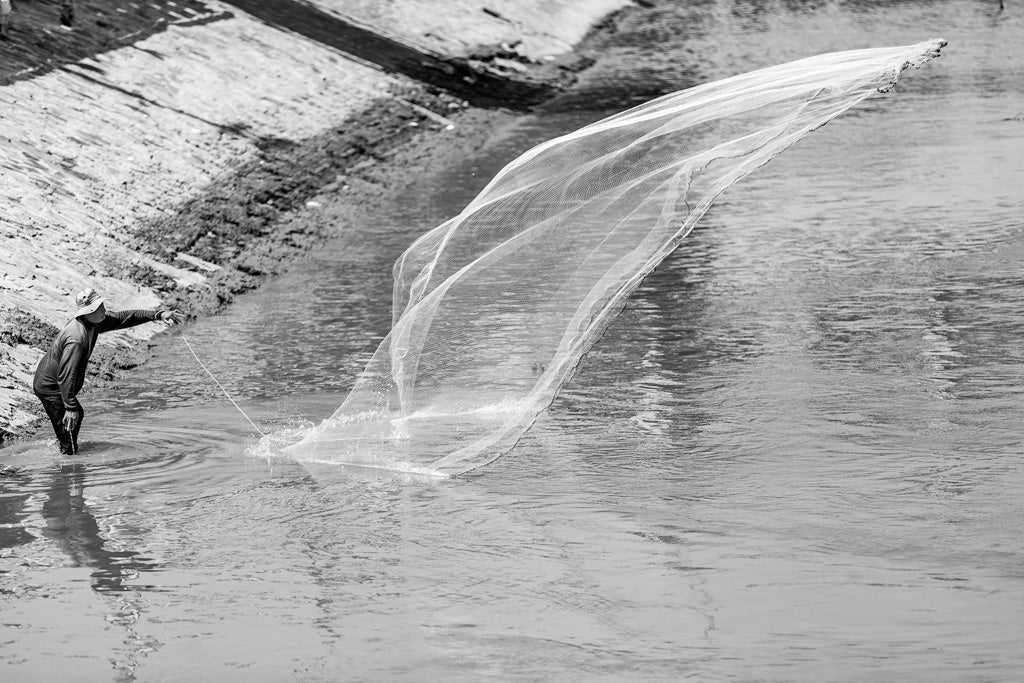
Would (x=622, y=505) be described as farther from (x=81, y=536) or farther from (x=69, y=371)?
(x=69, y=371)

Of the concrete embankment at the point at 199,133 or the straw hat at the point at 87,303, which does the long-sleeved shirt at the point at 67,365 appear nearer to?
the straw hat at the point at 87,303

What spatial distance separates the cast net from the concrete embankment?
3514mm

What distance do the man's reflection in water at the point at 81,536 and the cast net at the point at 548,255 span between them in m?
1.61

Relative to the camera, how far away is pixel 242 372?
13492mm

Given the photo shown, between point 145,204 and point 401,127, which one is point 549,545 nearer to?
point 145,204

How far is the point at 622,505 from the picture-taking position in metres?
9.62

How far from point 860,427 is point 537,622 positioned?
12.8ft

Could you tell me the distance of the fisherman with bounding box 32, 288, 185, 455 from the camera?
1102 centimetres

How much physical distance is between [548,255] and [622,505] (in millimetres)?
1895

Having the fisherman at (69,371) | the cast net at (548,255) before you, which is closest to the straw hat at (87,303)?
the fisherman at (69,371)

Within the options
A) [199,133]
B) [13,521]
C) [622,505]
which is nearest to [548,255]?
[622,505]

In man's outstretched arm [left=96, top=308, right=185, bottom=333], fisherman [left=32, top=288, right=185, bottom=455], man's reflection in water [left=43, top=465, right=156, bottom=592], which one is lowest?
man's reflection in water [left=43, top=465, right=156, bottom=592]

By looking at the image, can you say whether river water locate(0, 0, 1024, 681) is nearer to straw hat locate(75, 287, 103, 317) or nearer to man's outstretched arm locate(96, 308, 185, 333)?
man's outstretched arm locate(96, 308, 185, 333)

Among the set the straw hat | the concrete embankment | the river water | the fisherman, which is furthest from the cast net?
the concrete embankment
